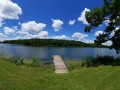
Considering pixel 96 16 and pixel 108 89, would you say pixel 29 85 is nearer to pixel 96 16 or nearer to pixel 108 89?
pixel 108 89

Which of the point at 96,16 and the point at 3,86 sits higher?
the point at 96,16

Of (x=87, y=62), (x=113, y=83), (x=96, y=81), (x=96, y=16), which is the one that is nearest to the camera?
(x=113, y=83)

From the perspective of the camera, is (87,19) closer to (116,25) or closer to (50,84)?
(116,25)

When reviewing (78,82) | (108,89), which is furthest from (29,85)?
(108,89)

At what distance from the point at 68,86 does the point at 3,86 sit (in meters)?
6.23

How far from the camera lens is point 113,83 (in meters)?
19.2

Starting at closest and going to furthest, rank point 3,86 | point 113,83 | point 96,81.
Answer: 1. point 3,86
2. point 113,83
3. point 96,81

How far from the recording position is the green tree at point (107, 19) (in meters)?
30.9

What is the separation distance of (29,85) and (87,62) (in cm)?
Result: 1687

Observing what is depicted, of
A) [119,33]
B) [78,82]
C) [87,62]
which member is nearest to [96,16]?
[119,33]

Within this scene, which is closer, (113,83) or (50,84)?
(113,83)

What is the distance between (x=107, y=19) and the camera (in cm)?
3231

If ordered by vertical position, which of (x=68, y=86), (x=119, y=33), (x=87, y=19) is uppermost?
(x=87, y=19)

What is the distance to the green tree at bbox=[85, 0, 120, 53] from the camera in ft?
101
